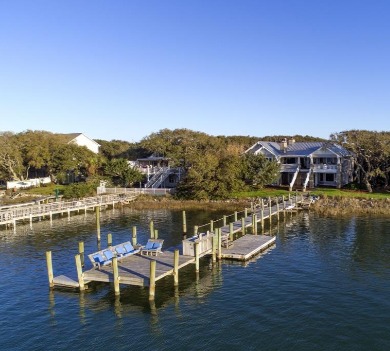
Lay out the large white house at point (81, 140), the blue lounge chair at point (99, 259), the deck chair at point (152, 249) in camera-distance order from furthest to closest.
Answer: the large white house at point (81, 140)
the deck chair at point (152, 249)
the blue lounge chair at point (99, 259)

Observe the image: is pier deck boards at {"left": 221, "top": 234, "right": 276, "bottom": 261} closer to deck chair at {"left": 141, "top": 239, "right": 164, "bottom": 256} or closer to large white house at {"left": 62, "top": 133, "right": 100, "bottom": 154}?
deck chair at {"left": 141, "top": 239, "right": 164, "bottom": 256}

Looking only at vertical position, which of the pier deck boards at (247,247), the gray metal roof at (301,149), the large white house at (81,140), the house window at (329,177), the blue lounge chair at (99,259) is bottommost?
the pier deck boards at (247,247)

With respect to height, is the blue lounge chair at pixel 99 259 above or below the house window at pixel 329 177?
below

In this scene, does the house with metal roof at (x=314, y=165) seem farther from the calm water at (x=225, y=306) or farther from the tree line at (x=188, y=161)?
the calm water at (x=225, y=306)

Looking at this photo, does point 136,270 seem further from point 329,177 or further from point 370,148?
point 329,177

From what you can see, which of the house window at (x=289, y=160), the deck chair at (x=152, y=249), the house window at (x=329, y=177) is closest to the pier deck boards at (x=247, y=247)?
the deck chair at (x=152, y=249)

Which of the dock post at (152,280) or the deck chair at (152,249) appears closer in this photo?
the dock post at (152,280)

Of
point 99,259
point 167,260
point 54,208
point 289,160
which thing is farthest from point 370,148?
point 99,259
